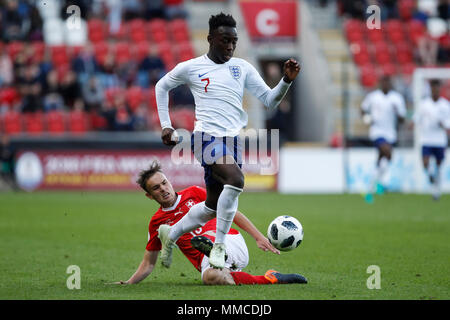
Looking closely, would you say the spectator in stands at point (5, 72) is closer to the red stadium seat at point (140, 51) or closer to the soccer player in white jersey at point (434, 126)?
the red stadium seat at point (140, 51)

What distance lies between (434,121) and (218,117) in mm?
12010

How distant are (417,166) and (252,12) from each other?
7.80 meters

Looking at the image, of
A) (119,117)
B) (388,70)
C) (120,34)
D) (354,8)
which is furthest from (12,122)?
(354,8)

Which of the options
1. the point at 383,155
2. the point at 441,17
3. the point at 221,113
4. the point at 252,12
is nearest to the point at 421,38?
the point at 441,17

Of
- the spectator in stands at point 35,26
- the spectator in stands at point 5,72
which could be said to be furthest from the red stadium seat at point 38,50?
the spectator in stands at point 5,72

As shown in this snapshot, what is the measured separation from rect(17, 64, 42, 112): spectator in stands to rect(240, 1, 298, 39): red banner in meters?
7.22

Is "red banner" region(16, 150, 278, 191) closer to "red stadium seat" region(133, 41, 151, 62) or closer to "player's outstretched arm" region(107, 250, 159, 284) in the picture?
"red stadium seat" region(133, 41, 151, 62)

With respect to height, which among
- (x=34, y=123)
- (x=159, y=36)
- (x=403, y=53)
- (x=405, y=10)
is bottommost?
(x=34, y=123)

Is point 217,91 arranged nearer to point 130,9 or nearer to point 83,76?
point 83,76

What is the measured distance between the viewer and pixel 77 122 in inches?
811

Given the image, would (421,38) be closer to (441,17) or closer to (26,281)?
(441,17)

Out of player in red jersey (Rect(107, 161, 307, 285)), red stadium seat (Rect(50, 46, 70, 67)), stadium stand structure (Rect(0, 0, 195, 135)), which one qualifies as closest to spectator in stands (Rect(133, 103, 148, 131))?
stadium stand structure (Rect(0, 0, 195, 135))

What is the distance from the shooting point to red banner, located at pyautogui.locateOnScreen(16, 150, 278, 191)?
20.2 metres

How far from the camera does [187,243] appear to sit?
24.1 feet
